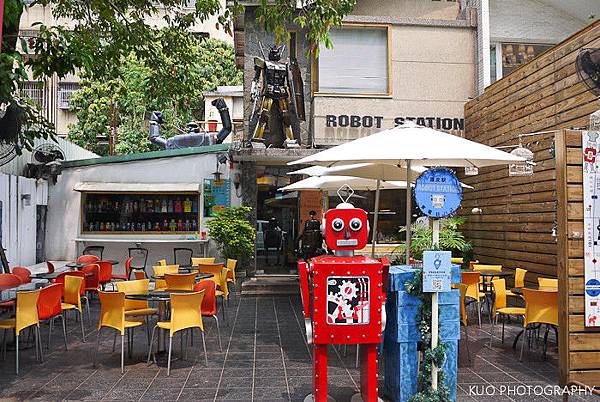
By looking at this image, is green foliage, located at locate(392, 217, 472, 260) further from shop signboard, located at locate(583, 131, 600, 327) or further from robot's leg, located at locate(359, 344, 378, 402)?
robot's leg, located at locate(359, 344, 378, 402)

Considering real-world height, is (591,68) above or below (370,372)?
above

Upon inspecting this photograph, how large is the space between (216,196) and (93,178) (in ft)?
10.6

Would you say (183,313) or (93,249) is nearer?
(183,313)

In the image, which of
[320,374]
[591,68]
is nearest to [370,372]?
[320,374]

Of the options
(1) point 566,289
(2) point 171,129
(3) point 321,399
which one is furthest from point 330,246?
(2) point 171,129

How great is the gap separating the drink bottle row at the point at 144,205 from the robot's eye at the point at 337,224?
9304 millimetres

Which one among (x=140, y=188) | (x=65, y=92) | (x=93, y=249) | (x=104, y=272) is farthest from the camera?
(x=65, y=92)

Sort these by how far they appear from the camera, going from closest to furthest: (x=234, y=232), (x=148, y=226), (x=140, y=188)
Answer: (x=234, y=232)
(x=140, y=188)
(x=148, y=226)

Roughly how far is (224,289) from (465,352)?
A: 3956 millimetres

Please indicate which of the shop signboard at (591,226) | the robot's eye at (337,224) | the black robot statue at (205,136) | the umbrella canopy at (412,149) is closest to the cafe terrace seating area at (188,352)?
the shop signboard at (591,226)

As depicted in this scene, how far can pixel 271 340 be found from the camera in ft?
23.4

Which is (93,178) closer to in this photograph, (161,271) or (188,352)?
(161,271)

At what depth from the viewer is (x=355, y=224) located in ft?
14.9

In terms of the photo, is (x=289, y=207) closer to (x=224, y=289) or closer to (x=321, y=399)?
(x=224, y=289)
